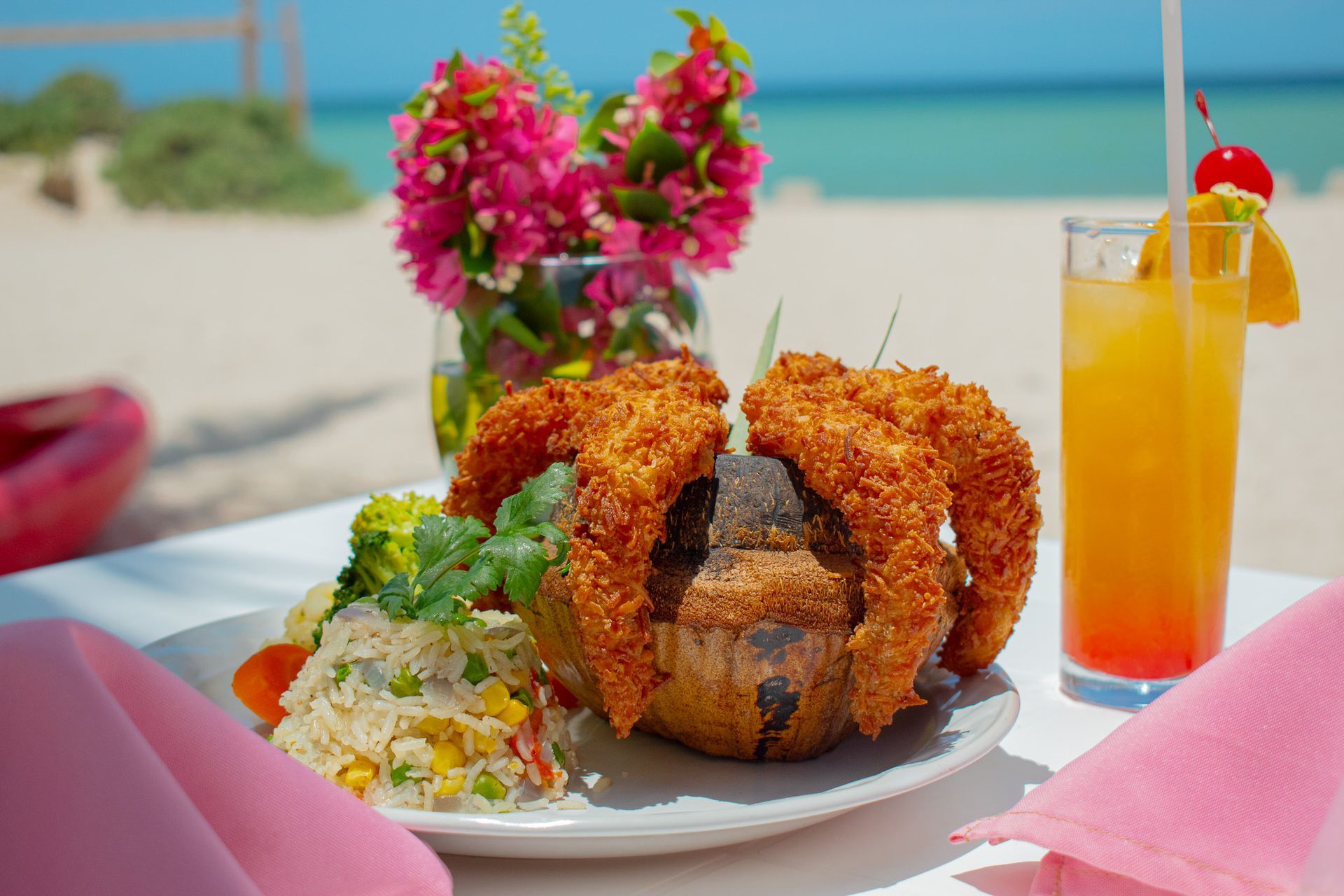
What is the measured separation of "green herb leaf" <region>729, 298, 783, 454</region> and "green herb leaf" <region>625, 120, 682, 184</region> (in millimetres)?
401

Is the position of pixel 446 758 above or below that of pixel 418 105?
below

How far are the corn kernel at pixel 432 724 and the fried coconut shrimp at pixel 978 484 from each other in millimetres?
542

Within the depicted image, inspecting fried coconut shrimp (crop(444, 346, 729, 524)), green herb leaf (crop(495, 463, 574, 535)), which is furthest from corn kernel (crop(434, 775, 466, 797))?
fried coconut shrimp (crop(444, 346, 729, 524))

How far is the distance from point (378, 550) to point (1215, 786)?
1001mm

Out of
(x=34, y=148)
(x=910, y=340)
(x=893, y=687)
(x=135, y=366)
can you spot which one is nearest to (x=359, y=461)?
(x=135, y=366)

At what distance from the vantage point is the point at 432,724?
116cm

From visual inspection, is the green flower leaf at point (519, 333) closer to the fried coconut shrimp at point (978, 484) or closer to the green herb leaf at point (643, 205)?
the green herb leaf at point (643, 205)

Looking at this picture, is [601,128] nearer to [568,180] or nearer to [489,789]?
[568,180]

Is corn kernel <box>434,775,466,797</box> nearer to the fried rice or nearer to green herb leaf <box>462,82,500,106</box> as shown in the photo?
the fried rice

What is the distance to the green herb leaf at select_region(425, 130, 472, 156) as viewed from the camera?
192cm


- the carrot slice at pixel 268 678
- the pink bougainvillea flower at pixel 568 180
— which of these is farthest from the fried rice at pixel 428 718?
the pink bougainvillea flower at pixel 568 180

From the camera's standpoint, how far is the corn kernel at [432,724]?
3.80 ft

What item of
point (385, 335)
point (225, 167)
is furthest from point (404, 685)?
point (225, 167)

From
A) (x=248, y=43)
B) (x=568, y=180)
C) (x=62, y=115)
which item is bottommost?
(x=568, y=180)
